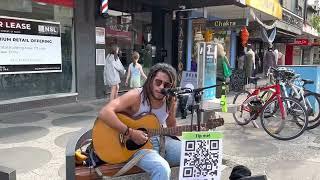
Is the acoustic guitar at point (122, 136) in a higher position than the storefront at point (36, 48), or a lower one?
lower

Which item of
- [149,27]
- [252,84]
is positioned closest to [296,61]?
[149,27]

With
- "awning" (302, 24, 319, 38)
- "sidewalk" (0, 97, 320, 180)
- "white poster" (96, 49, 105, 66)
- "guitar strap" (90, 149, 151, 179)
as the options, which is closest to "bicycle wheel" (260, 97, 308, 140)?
"sidewalk" (0, 97, 320, 180)

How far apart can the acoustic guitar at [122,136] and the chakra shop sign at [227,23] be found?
869 cm

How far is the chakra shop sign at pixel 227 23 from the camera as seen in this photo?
1096 cm

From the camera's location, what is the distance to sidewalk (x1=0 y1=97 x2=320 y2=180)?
4.46 metres

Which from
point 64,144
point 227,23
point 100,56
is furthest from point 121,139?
point 227,23

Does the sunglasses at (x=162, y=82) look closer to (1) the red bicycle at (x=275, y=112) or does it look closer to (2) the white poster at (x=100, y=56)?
(1) the red bicycle at (x=275, y=112)

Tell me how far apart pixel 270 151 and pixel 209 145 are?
Answer: 3020 mm

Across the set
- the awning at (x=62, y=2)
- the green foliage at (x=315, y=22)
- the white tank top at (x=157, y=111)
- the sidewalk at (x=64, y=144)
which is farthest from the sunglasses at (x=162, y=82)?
the green foliage at (x=315, y=22)

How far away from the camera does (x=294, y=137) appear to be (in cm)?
596

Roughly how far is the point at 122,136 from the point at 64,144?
305 cm

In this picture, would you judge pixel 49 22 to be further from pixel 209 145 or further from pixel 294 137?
pixel 209 145

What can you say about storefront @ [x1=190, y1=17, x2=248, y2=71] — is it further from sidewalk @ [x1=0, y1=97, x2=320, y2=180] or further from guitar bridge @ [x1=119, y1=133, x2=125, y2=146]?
guitar bridge @ [x1=119, y1=133, x2=125, y2=146]

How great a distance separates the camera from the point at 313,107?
7.07 m
